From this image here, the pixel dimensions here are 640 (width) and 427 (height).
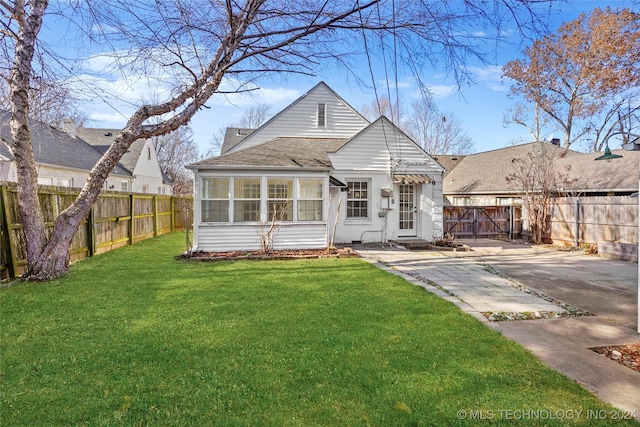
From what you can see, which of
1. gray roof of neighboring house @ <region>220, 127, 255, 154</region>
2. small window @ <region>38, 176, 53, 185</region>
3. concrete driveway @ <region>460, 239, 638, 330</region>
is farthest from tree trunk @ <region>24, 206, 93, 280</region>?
gray roof of neighboring house @ <region>220, 127, 255, 154</region>

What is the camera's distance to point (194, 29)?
6.71 meters

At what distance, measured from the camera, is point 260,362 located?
10.8 ft

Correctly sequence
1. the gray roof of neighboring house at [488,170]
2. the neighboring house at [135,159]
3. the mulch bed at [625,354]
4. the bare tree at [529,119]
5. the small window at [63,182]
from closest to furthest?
the mulch bed at [625,354] → the small window at [63,182] → the gray roof of neighboring house at [488,170] → the neighboring house at [135,159] → the bare tree at [529,119]

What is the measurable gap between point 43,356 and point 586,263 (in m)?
11.4

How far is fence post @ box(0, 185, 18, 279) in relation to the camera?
628 cm

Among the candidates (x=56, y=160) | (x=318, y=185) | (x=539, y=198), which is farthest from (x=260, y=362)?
(x=56, y=160)

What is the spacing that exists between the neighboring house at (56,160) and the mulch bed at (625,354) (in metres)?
16.0

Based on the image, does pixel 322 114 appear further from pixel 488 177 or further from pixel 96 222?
pixel 488 177

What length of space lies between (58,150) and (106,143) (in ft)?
24.4

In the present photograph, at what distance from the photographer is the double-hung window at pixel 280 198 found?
10.4 metres

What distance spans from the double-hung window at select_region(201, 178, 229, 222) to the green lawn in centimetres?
444

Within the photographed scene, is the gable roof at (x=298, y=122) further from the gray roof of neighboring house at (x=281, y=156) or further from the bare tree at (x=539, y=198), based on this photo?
the bare tree at (x=539, y=198)

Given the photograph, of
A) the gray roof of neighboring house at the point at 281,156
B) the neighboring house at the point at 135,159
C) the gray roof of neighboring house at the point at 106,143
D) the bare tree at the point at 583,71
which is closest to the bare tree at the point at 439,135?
the bare tree at the point at 583,71

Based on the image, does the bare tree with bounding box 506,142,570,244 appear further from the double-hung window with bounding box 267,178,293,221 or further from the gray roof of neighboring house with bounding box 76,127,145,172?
the gray roof of neighboring house with bounding box 76,127,145,172
